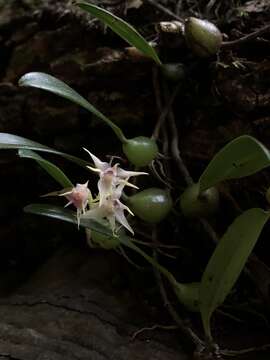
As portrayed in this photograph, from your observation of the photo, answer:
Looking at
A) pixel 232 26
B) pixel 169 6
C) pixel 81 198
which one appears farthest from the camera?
pixel 169 6

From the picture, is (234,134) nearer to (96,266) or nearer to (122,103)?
(122,103)

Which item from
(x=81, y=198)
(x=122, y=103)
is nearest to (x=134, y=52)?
(x=122, y=103)

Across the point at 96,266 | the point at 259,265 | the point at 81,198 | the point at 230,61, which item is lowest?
the point at 96,266

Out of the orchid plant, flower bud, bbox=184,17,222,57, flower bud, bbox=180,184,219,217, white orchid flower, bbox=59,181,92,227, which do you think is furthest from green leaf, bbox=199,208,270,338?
flower bud, bbox=184,17,222,57

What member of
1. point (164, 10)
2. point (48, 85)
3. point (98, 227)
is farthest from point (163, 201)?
point (164, 10)

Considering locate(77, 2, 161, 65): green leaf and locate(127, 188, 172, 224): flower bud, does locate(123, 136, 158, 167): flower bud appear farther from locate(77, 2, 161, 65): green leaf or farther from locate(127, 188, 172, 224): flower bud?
locate(77, 2, 161, 65): green leaf

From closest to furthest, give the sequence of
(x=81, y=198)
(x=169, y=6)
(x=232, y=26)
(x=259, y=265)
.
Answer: (x=81, y=198) → (x=259, y=265) → (x=232, y=26) → (x=169, y=6)

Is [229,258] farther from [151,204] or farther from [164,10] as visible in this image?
[164,10]
